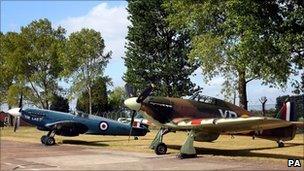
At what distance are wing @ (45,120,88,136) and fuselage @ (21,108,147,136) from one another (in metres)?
0.31

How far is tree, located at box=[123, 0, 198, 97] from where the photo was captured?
54.8 metres

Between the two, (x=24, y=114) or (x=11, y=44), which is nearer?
(x=24, y=114)

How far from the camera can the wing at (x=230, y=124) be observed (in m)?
16.5

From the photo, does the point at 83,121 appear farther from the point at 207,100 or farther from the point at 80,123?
the point at 207,100

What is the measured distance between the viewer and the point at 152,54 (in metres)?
56.1

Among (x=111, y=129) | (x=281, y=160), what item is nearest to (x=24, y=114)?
(x=111, y=129)

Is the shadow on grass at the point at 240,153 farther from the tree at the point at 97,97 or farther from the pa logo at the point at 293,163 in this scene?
the tree at the point at 97,97

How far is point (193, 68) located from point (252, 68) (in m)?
28.5

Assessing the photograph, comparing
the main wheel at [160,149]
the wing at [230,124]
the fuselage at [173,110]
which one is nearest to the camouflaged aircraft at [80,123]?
the main wheel at [160,149]

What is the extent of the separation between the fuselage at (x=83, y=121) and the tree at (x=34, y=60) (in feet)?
146

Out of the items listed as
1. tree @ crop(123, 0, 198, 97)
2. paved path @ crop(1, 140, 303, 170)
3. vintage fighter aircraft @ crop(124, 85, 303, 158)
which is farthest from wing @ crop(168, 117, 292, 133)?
tree @ crop(123, 0, 198, 97)

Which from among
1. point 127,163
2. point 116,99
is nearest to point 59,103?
point 116,99

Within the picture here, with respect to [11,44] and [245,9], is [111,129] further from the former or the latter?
[11,44]

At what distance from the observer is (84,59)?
6906 cm
